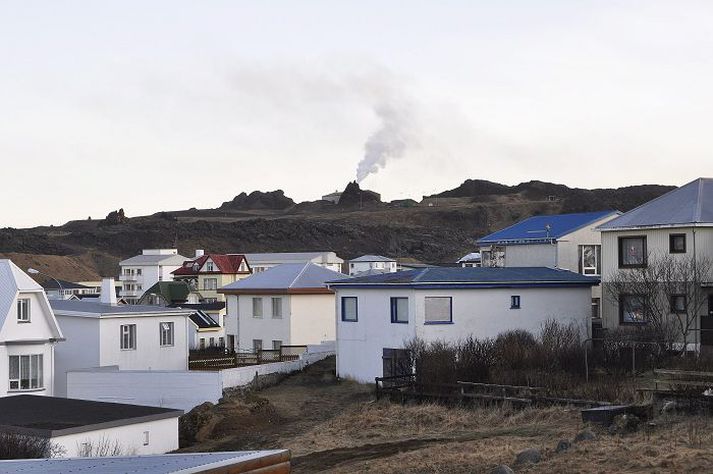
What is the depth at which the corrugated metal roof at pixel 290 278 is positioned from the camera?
53406mm

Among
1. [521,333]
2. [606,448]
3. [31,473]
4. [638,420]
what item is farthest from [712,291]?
[31,473]

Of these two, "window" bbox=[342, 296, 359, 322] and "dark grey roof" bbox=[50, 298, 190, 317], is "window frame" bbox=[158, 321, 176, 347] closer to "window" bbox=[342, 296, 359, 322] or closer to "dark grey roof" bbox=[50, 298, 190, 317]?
"dark grey roof" bbox=[50, 298, 190, 317]

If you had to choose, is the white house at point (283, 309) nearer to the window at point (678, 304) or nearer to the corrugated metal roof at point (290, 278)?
the corrugated metal roof at point (290, 278)

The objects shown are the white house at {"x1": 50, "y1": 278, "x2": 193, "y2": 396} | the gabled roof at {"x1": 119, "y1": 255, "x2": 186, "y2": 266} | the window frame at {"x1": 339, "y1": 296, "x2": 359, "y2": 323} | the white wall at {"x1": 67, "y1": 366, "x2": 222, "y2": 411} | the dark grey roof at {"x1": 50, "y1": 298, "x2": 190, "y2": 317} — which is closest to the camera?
the white wall at {"x1": 67, "y1": 366, "x2": 222, "y2": 411}

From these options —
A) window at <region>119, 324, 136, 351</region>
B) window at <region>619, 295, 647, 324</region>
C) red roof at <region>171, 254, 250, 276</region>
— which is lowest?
window at <region>119, 324, 136, 351</region>

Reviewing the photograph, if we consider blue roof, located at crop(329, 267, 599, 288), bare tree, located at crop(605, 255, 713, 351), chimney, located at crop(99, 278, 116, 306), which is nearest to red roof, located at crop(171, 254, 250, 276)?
chimney, located at crop(99, 278, 116, 306)

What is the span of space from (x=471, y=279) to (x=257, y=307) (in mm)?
17368

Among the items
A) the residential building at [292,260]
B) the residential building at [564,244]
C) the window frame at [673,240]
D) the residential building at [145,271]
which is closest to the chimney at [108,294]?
the residential building at [564,244]

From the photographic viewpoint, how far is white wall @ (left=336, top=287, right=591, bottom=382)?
38969mm

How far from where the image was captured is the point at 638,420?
976 inches

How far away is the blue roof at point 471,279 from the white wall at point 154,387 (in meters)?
6.87

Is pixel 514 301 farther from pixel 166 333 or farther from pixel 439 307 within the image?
pixel 166 333

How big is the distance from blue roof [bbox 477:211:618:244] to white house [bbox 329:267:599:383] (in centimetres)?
557

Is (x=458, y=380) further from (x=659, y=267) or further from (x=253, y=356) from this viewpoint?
(x=253, y=356)
